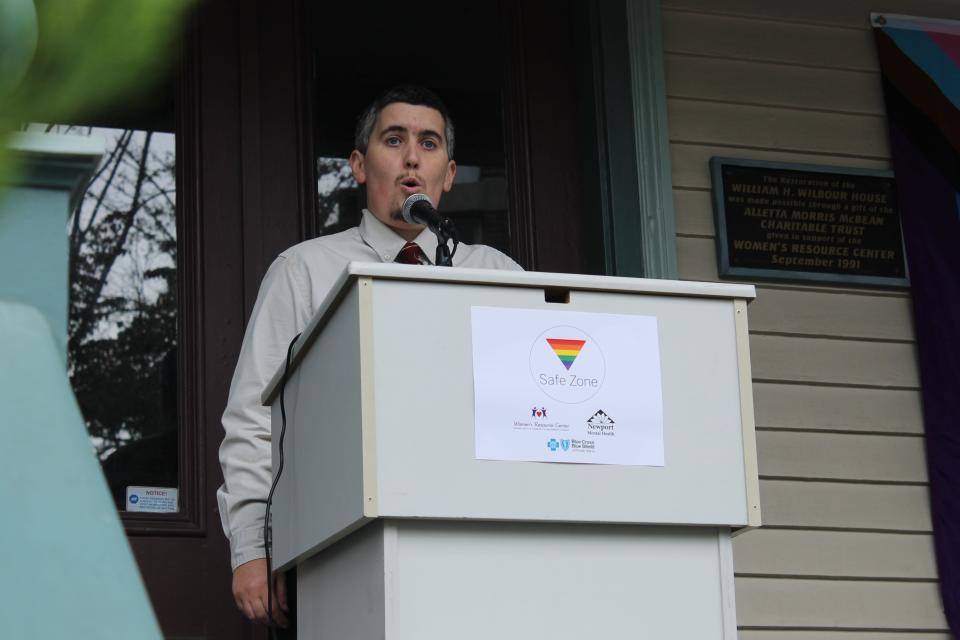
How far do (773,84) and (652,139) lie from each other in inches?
22.0

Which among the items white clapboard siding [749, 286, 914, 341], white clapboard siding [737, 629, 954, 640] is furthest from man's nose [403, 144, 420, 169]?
white clapboard siding [737, 629, 954, 640]

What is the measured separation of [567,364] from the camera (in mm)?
2109

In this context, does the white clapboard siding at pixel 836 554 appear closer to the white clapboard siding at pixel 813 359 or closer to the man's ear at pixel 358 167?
the white clapboard siding at pixel 813 359

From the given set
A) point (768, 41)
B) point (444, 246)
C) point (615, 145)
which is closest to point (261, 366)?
point (444, 246)

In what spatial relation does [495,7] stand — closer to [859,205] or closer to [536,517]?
[859,205]

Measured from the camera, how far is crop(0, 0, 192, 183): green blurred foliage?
67 centimetres

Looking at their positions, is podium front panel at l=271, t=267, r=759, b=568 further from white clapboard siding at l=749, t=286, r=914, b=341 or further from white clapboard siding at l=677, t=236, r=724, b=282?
white clapboard siding at l=749, t=286, r=914, b=341

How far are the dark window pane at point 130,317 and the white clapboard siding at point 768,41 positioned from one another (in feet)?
5.46

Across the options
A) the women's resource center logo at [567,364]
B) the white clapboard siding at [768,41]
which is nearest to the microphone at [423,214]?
the women's resource center logo at [567,364]

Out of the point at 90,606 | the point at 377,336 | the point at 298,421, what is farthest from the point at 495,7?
the point at 90,606

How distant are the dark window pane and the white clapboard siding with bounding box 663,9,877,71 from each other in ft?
5.46

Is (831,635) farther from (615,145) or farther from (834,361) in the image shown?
(615,145)

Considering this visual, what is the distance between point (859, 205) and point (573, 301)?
9.07 feet

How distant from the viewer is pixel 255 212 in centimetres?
418
